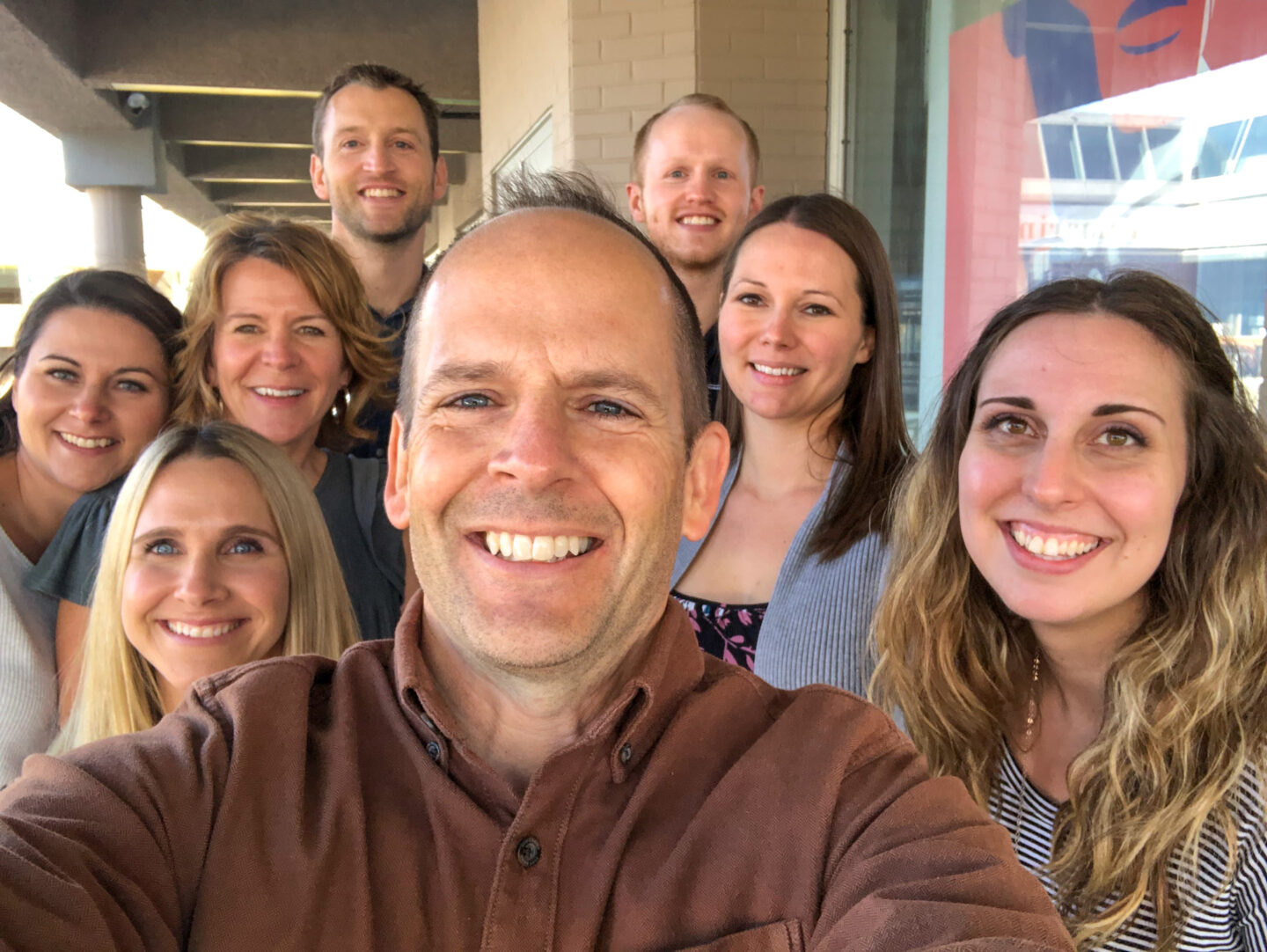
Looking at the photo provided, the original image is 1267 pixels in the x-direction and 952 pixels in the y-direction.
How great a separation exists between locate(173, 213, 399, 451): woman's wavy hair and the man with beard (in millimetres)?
639

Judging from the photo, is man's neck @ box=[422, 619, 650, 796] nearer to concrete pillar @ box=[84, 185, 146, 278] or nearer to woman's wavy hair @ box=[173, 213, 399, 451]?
woman's wavy hair @ box=[173, 213, 399, 451]

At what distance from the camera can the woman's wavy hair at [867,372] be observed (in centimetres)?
237

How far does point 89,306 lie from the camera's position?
2.56 meters

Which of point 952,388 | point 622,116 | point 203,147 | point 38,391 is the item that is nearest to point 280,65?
point 622,116

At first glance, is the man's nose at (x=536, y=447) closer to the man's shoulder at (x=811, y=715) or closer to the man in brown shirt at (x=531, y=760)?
the man in brown shirt at (x=531, y=760)

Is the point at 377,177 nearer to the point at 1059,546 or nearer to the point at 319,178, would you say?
the point at 319,178

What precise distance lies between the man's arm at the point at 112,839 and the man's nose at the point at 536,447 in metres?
0.44

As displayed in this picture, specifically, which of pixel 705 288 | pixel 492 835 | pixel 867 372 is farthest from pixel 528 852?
pixel 705 288

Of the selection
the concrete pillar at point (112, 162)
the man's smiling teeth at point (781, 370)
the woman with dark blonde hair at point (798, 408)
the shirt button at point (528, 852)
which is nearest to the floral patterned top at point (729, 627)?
the woman with dark blonde hair at point (798, 408)

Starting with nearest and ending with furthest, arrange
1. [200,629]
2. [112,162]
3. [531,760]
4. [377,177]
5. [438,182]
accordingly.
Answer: [531,760] < [200,629] < [377,177] < [438,182] < [112,162]

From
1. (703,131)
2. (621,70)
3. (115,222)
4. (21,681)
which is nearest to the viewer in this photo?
(21,681)

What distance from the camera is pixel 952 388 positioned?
1.97 metres

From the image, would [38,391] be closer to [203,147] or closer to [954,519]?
[954,519]

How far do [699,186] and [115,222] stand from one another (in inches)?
404
